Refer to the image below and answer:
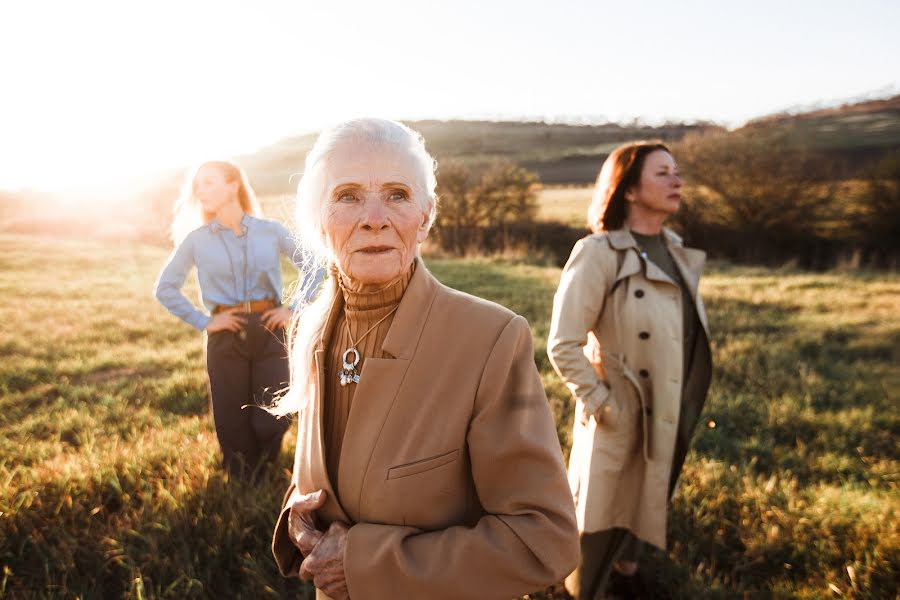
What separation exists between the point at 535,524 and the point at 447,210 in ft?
79.8

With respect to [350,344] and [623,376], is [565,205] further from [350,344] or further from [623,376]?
[350,344]

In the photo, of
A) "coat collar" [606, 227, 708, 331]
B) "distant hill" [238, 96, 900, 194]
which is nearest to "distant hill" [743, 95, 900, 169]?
"distant hill" [238, 96, 900, 194]

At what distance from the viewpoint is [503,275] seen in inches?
577

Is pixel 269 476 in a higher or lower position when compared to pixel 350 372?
lower

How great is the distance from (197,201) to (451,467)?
3213 mm

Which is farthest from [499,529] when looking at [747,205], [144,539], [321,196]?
[747,205]

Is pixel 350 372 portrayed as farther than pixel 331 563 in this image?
Yes

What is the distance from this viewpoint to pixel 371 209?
131 centimetres

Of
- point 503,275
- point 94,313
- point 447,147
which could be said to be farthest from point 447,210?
point 447,147

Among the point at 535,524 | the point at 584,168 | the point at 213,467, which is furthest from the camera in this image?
the point at 584,168

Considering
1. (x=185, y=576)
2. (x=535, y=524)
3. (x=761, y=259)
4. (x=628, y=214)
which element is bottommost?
(x=761, y=259)

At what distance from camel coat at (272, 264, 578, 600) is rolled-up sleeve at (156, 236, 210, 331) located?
269 cm

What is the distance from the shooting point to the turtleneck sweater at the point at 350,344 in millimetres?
1444

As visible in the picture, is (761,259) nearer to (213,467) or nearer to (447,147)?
(213,467)
